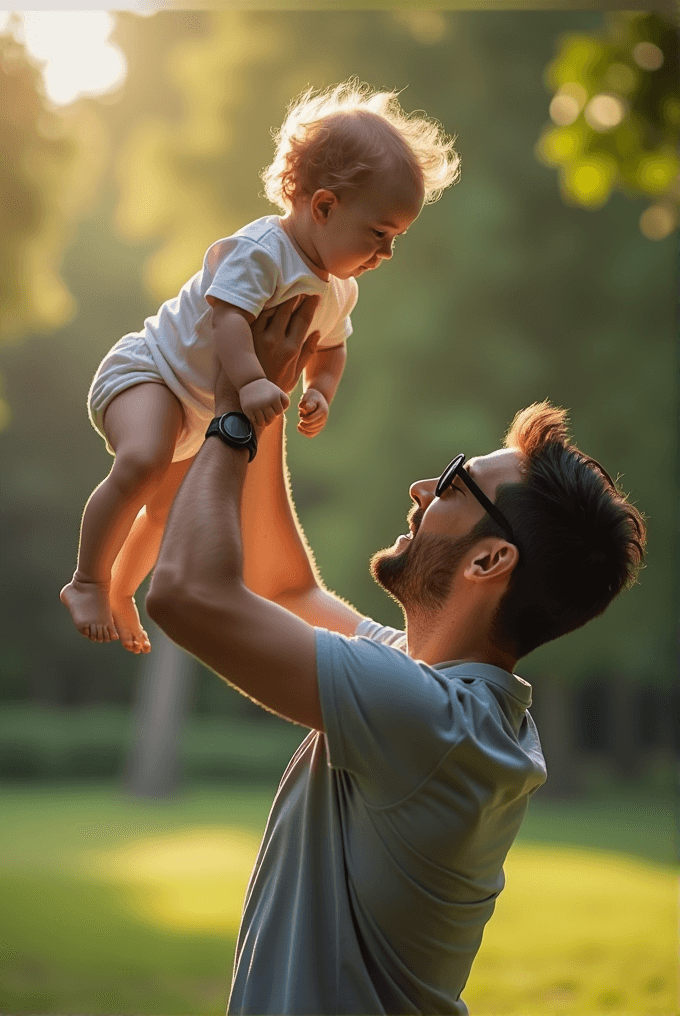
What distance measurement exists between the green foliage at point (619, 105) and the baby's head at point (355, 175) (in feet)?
7.41

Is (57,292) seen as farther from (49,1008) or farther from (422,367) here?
(422,367)

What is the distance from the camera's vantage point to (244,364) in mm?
1677

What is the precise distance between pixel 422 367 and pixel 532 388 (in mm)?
1241

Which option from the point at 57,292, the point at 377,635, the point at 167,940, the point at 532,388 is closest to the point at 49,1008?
the point at 167,940

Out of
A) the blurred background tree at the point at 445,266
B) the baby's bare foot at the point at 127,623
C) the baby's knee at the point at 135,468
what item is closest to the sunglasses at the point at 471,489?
the baby's knee at the point at 135,468

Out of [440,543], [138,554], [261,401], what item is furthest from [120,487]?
[440,543]

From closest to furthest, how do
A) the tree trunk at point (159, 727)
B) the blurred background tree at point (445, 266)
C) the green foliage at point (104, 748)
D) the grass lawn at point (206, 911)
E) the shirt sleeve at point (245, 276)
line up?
the shirt sleeve at point (245, 276) → the grass lawn at point (206, 911) → the blurred background tree at point (445, 266) → the tree trunk at point (159, 727) → the green foliage at point (104, 748)

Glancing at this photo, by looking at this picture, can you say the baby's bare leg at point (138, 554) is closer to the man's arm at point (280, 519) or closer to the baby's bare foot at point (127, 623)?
the baby's bare foot at point (127, 623)

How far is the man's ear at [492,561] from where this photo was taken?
5.74ft

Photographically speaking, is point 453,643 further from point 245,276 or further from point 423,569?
point 245,276

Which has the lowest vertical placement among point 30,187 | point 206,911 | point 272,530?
point 206,911

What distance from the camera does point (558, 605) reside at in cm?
178

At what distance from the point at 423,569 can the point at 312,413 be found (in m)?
0.38

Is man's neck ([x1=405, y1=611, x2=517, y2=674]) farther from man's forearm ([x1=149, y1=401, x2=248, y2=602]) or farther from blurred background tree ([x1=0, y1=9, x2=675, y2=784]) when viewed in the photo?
blurred background tree ([x1=0, y1=9, x2=675, y2=784])
